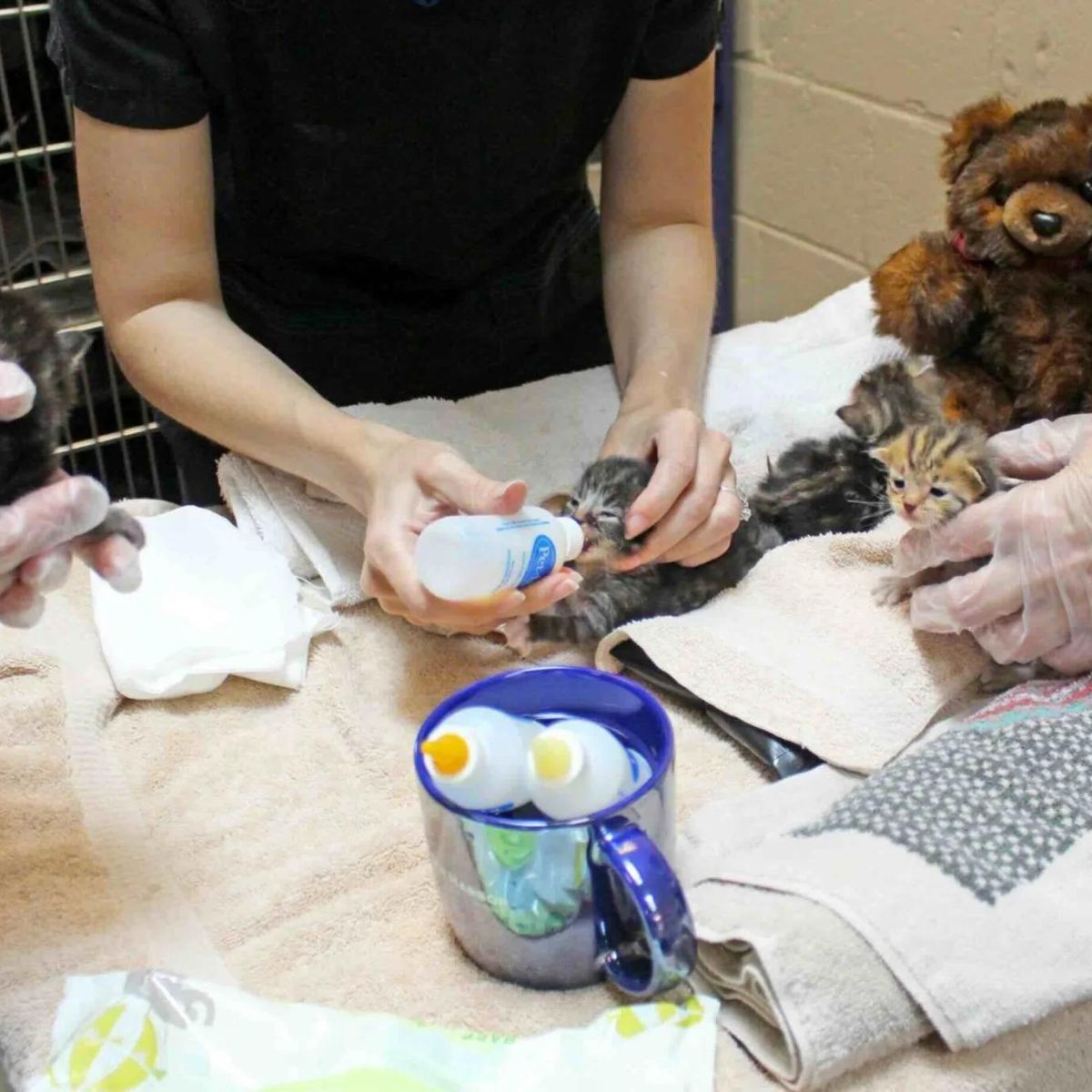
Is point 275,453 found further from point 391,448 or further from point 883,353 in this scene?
point 883,353

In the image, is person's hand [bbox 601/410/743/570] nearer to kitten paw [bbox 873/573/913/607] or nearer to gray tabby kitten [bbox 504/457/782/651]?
gray tabby kitten [bbox 504/457/782/651]

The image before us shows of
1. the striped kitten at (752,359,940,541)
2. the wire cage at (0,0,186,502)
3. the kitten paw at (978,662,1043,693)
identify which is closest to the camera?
the kitten paw at (978,662,1043,693)

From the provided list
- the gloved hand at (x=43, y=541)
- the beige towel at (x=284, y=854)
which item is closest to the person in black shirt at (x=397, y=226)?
the beige towel at (x=284, y=854)

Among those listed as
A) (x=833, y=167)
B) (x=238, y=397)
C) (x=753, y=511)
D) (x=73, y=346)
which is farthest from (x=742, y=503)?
(x=833, y=167)

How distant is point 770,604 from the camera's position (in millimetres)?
1078

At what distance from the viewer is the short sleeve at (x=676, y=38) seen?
130 centimetres

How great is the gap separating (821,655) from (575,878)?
394mm

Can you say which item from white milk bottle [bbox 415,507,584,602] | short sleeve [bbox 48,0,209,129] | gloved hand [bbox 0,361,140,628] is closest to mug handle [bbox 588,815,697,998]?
white milk bottle [bbox 415,507,584,602]

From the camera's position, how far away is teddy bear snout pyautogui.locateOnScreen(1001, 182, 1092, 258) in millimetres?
1211

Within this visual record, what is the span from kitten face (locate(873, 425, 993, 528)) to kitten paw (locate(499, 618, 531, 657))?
314mm

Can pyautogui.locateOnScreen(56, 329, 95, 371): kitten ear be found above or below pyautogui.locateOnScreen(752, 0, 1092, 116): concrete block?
above

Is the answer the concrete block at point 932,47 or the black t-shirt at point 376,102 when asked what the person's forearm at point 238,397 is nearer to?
the black t-shirt at point 376,102

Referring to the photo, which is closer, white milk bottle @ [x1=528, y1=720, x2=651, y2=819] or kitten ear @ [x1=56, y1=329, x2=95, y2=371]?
white milk bottle @ [x1=528, y1=720, x2=651, y2=819]

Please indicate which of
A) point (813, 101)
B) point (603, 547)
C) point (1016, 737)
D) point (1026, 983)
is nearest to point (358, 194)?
point (603, 547)
